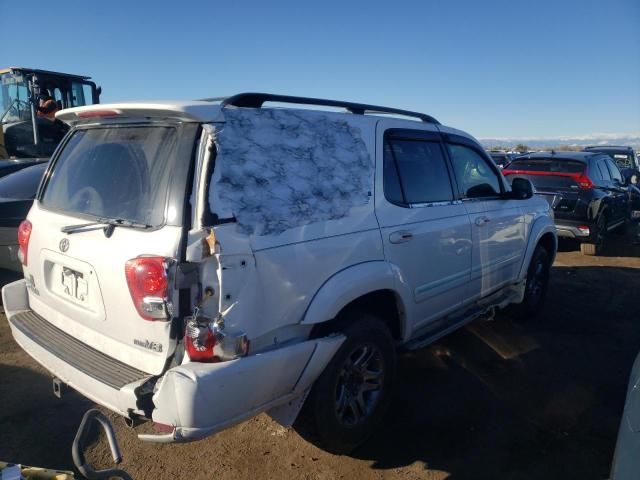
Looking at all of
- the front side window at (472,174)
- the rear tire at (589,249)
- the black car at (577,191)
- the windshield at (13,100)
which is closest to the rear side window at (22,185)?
the front side window at (472,174)

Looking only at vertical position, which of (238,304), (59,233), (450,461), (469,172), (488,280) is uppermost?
Answer: (469,172)

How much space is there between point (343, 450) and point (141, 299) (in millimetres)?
1526

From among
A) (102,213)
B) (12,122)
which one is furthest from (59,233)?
(12,122)

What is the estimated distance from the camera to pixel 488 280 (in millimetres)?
4215

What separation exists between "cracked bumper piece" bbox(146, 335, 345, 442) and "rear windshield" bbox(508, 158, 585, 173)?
306 inches

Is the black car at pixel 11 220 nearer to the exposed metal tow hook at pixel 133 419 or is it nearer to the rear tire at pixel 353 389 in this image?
the exposed metal tow hook at pixel 133 419

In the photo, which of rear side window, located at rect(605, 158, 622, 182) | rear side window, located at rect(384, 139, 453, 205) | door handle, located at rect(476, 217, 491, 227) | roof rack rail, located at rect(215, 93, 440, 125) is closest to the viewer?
roof rack rail, located at rect(215, 93, 440, 125)

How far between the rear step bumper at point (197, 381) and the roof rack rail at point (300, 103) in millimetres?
1252

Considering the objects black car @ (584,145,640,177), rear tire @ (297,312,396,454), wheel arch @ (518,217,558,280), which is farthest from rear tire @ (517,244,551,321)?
black car @ (584,145,640,177)

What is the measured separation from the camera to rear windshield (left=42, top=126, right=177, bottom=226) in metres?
2.32

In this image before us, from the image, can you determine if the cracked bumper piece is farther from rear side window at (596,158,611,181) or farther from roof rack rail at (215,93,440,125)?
rear side window at (596,158,611,181)

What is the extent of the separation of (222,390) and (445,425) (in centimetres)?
184

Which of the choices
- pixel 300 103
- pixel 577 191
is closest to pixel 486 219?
pixel 300 103

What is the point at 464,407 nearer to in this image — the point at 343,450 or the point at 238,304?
the point at 343,450
